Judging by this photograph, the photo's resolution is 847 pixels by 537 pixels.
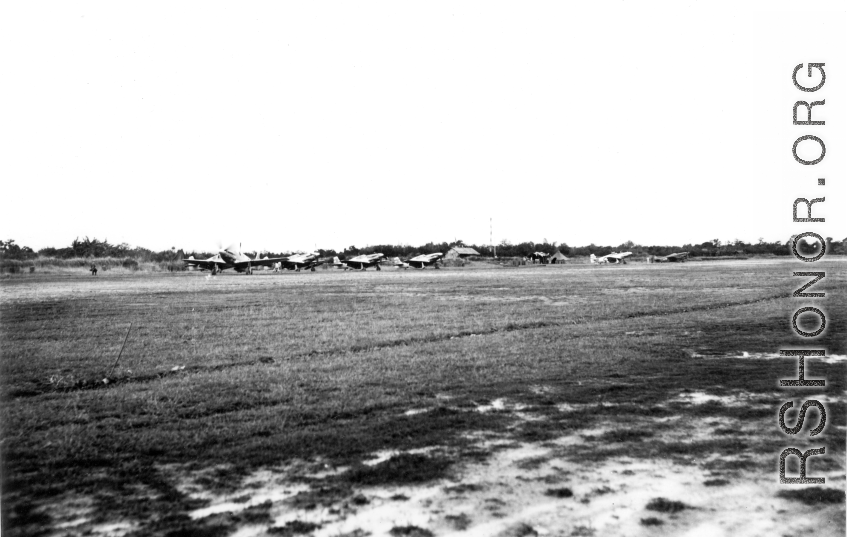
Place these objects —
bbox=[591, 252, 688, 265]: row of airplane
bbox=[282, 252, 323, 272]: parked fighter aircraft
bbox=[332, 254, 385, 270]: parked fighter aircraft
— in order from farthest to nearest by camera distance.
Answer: bbox=[591, 252, 688, 265]: row of airplane → bbox=[332, 254, 385, 270]: parked fighter aircraft → bbox=[282, 252, 323, 272]: parked fighter aircraft

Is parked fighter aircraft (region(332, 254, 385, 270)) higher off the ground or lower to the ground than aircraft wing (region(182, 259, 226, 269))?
lower

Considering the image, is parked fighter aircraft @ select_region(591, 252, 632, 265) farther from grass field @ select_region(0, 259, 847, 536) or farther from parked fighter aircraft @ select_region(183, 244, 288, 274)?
grass field @ select_region(0, 259, 847, 536)

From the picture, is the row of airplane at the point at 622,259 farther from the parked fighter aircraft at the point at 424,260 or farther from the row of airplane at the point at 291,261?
the parked fighter aircraft at the point at 424,260

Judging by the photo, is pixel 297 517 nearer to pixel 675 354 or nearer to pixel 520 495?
pixel 520 495

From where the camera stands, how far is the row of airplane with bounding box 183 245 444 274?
61594 millimetres

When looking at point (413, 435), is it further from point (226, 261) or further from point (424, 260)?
point (424, 260)

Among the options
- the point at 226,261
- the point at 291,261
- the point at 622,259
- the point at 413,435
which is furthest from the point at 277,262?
the point at 413,435

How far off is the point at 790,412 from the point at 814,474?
1.87 metres

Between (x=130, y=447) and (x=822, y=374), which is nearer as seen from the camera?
(x=130, y=447)

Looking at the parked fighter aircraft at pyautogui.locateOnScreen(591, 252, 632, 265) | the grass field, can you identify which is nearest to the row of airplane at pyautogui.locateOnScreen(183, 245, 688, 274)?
the parked fighter aircraft at pyautogui.locateOnScreen(591, 252, 632, 265)

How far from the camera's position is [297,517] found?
371 cm

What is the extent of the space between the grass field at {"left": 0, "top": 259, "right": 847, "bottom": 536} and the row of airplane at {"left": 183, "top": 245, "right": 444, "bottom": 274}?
162ft

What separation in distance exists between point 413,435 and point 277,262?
6776 cm

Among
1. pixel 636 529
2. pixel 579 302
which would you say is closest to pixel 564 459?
pixel 636 529
